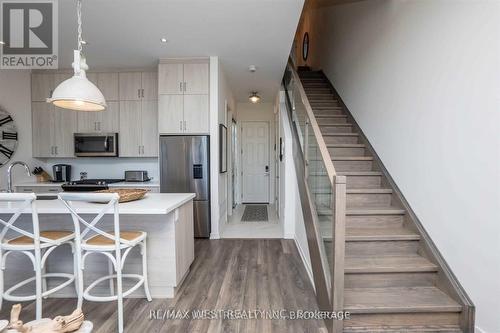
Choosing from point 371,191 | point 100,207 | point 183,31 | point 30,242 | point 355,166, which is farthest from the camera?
point 355,166

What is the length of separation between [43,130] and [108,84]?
1389 millimetres

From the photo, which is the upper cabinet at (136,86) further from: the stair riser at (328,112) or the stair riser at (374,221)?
the stair riser at (374,221)

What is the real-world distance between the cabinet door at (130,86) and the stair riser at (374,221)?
388 centimetres

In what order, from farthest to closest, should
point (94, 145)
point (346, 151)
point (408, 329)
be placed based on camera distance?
point (94, 145) < point (346, 151) < point (408, 329)

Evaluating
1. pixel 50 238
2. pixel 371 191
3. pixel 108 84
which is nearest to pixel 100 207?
pixel 50 238

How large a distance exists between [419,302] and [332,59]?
4.28m

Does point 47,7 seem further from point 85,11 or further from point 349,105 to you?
point 349,105

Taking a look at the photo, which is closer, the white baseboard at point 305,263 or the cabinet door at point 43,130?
the white baseboard at point 305,263

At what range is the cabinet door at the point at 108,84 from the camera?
4422 mm

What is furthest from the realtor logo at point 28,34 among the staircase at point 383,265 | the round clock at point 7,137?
the staircase at point 383,265

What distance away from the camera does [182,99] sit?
4000 millimetres

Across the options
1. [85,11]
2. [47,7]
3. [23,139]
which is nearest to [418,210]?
[85,11]

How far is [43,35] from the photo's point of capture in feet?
10.3

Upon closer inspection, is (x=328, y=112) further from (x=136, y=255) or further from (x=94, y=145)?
(x=94, y=145)
